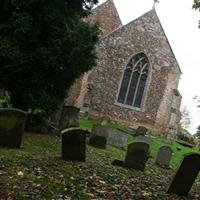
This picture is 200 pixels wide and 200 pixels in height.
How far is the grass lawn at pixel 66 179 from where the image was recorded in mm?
6164

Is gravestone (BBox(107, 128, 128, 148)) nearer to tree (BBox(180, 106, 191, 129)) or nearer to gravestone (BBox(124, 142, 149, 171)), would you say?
gravestone (BBox(124, 142, 149, 171))

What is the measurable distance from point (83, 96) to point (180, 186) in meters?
16.3

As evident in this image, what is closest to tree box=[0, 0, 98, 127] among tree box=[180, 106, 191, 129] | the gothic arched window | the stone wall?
the gothic arched window

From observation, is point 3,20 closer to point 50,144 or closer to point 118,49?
point 50,144

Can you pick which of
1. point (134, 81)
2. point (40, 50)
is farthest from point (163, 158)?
point (134, 81)

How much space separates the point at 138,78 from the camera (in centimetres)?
2616

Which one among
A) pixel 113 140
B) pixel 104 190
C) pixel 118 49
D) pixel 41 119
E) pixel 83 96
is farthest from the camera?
pixel 118 49

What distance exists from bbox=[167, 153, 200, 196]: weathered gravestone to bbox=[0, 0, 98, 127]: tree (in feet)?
17.0

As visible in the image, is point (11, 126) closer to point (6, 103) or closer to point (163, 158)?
point (6, 103)

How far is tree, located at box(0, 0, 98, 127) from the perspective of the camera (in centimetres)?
1116

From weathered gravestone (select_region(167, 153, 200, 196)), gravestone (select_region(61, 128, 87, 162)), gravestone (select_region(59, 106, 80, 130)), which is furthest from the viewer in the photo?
gravestone (select_region(59, 106, 80, 130))

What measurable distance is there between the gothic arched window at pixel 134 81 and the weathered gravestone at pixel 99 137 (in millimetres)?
12950

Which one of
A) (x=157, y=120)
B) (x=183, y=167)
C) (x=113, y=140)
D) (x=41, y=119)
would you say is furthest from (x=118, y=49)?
(x=183, y=167)

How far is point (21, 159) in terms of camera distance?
7930 millimetres
